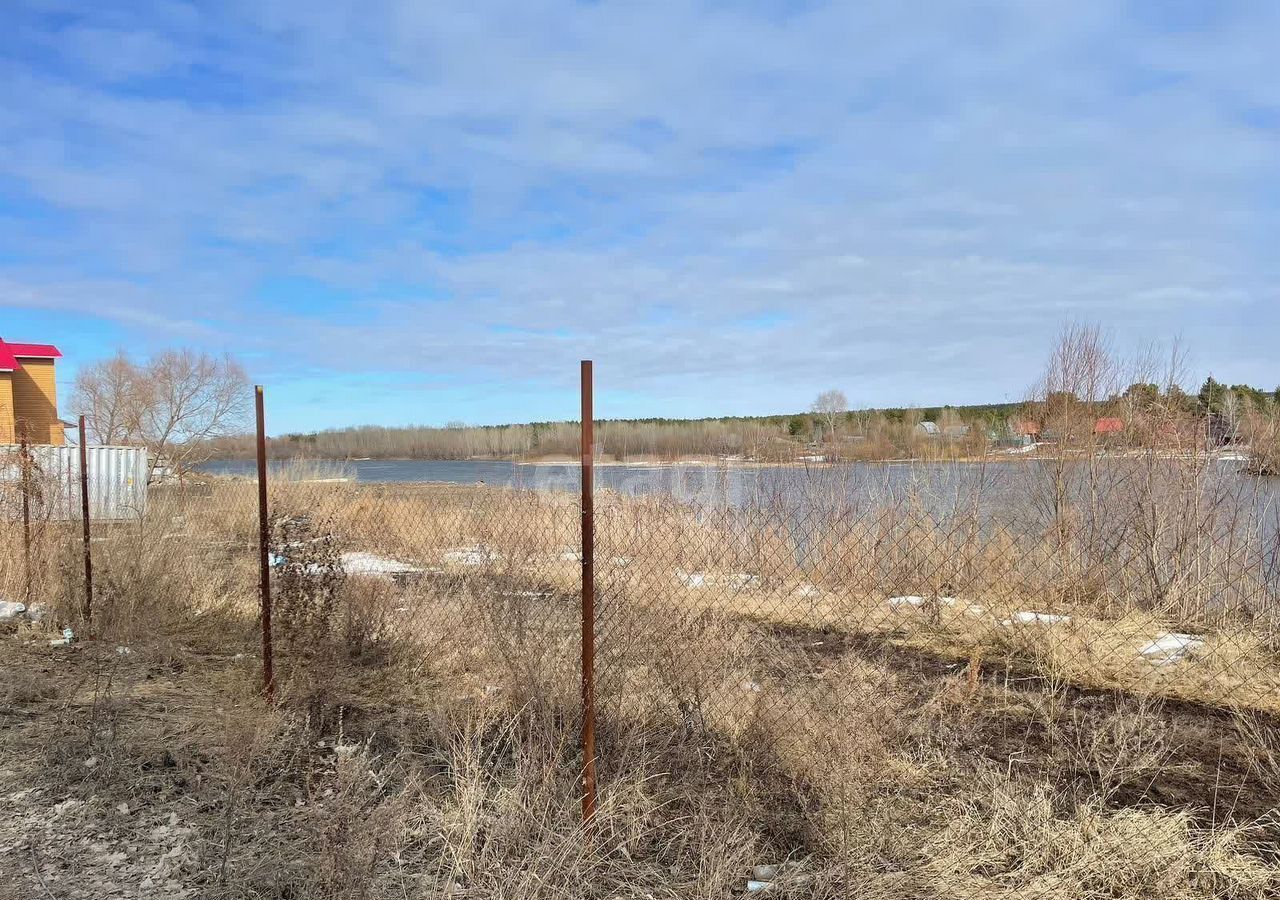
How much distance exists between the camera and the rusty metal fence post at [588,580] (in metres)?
2.96

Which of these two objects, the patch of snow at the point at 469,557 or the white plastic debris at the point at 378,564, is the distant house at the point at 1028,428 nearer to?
the patch of snow at the point at 469,557

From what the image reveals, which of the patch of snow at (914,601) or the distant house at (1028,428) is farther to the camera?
the distant house at (1028,428)

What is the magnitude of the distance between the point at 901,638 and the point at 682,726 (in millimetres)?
3716

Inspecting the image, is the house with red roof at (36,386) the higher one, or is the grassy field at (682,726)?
the house with red roof at (36,386)

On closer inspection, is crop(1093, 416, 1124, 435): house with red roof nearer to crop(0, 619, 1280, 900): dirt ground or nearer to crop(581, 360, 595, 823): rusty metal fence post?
crop(0, 619, 1280, 900): dirt ground

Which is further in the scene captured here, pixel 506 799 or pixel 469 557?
pixel 469 557

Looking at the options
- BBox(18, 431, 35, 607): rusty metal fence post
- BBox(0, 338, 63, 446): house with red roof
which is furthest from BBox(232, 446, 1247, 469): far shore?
BBox(0, 338, 63, 446): house with red roof

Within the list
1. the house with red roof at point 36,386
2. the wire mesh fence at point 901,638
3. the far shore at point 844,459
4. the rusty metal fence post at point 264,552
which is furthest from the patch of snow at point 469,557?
the house with red roof at point 36,386

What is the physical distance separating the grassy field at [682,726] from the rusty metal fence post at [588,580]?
15cm

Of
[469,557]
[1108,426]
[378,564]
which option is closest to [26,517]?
[378,564]

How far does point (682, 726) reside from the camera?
403 cm

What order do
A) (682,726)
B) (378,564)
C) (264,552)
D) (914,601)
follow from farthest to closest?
(378,564), (914,601), (264,552), (682,726)

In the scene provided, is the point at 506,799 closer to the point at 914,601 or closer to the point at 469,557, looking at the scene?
the point at 469,557

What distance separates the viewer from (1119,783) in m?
3.85
